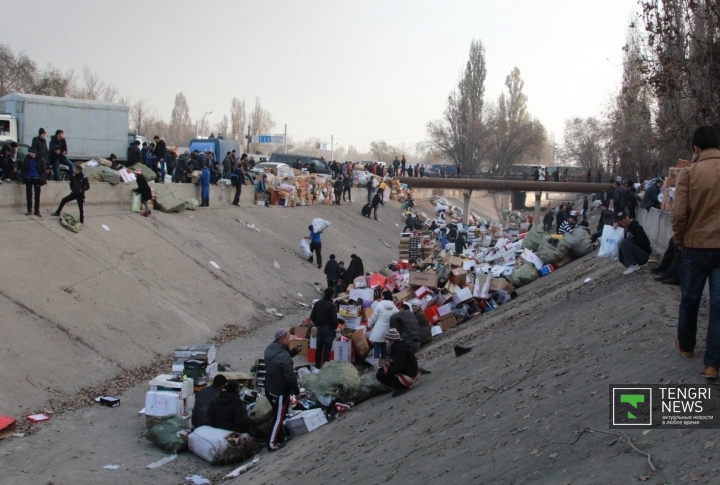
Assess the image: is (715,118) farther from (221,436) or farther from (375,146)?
(375,146)

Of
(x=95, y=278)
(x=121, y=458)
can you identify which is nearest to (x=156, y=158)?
(x=95, y=278)

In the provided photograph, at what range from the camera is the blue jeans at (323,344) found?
506 inches

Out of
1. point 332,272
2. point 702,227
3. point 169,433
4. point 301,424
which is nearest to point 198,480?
point 169,433

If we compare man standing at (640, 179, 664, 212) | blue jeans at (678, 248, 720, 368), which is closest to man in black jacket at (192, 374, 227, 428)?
blue jeans at (678, 248, 720, 368)

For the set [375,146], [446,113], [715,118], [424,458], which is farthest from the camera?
[375,146]

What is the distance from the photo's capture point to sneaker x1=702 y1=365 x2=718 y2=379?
5805 mm

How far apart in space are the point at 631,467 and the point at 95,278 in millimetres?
13219

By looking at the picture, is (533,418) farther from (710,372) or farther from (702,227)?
(702,227)

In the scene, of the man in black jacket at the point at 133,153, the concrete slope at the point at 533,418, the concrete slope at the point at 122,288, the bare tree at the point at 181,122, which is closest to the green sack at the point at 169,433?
the concrete slope at the point at 533,418

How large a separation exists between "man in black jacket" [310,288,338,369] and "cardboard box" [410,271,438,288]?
437 centimetres

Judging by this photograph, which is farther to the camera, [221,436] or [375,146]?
[375,146]

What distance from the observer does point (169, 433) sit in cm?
948

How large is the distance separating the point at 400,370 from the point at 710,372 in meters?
4.74

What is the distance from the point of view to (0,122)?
24.4 meters
